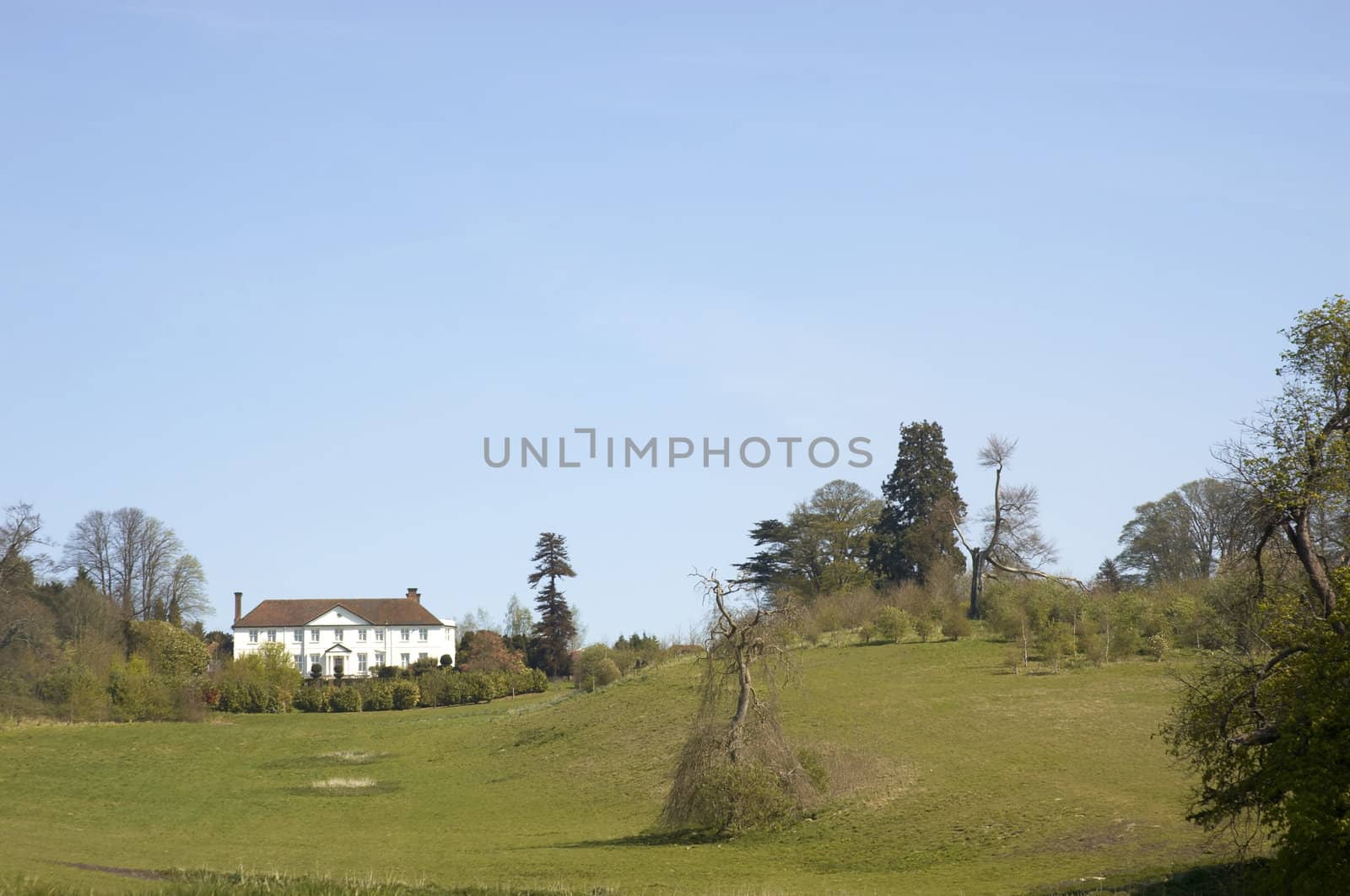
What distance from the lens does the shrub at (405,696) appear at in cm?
8025

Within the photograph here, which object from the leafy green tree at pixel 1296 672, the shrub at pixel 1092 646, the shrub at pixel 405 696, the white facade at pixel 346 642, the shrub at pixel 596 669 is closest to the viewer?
the leafy green tree at pixel 1296 672

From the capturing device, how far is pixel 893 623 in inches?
2367

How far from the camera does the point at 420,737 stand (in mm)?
60188

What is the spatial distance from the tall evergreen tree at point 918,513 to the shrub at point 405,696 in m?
32.2

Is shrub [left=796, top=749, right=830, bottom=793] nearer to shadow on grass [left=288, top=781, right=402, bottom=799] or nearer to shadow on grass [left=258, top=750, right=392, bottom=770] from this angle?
shadow on grass [left=288, top=781, right=402, bottom=799]

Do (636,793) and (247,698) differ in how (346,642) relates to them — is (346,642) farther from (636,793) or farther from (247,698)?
(636,793)

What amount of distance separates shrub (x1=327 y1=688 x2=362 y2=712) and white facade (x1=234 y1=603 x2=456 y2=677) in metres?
22.6

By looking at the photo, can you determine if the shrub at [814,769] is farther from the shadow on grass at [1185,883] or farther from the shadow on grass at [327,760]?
the shadow on grass at [327,760]

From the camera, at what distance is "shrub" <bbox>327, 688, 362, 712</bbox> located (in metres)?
79.2

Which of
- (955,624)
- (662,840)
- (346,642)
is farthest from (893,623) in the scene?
(346,642)

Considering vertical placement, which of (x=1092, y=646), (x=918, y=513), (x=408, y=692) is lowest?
(x=408, y=692)

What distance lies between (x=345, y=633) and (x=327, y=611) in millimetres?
2453

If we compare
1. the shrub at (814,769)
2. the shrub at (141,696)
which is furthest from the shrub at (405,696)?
the shrub at (814,769)

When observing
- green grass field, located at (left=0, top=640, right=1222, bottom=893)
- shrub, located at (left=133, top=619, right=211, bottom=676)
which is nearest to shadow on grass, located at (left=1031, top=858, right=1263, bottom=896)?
green grass field, located at (left=0, top=640, right=1222, bottom=893)
